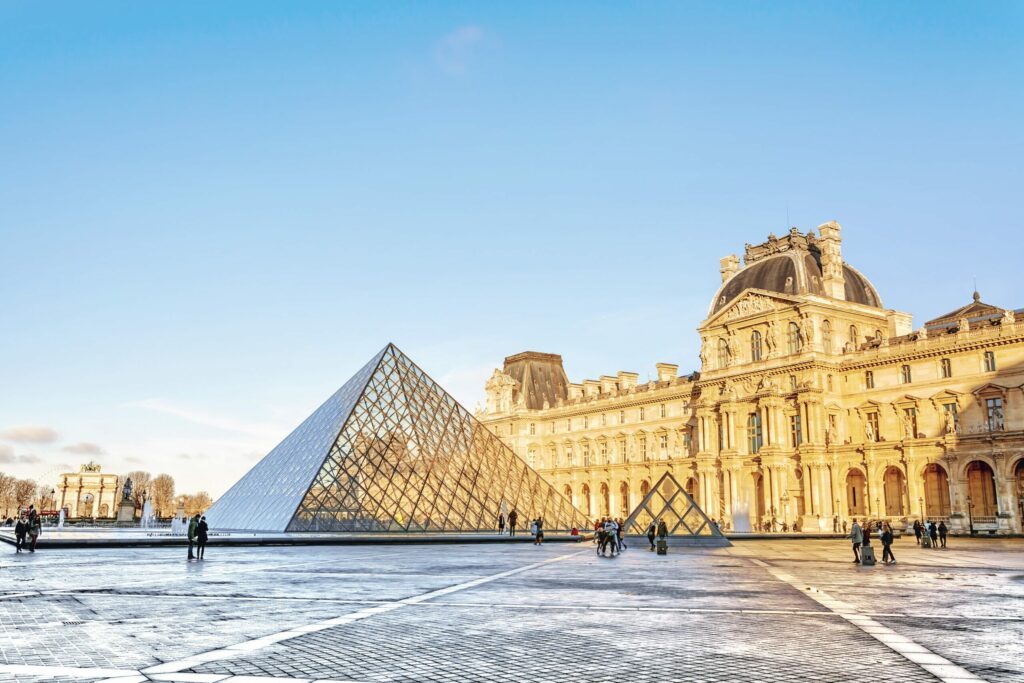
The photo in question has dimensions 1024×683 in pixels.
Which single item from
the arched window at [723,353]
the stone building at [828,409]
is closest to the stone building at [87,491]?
the stone building at [828,409]

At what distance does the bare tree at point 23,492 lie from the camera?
333ft

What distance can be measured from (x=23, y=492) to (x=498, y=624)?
366 feet

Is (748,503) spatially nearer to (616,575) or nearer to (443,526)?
(443,526)

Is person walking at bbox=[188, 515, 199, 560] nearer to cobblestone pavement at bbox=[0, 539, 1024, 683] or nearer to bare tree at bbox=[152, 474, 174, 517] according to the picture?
cobblestone pavement at bbox=[0, 539, 1024, 683]

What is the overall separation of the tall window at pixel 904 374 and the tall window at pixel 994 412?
4.39 meters

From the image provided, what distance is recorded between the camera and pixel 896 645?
25.3 ft

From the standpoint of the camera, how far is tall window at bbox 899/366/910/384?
156 ft

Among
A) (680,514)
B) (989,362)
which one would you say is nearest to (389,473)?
(680,514)

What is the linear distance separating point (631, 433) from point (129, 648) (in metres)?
58.7

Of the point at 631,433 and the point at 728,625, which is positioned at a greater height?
the point at 631,433

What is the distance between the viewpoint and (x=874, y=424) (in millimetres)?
48875

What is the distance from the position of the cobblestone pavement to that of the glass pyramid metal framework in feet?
52.3

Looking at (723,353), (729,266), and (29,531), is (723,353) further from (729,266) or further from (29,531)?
(29,531)

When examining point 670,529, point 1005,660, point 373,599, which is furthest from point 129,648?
point 670,529
